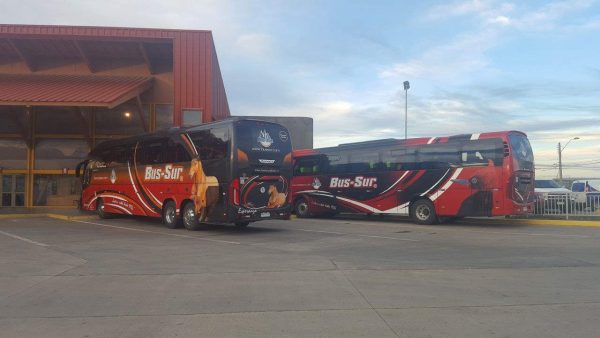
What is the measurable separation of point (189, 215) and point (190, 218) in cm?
11

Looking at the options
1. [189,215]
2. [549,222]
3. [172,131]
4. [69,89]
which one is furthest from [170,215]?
[549,222]

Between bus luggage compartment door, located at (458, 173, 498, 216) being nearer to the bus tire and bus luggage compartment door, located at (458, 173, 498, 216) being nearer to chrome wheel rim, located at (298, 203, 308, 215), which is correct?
chrome wheel rim, located at (298, 203, 308, 215)

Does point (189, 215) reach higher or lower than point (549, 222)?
higher

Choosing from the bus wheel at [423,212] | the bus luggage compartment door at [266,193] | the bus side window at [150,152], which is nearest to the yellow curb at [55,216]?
the bus side window at [150,152]

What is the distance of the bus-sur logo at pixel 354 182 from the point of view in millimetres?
20655

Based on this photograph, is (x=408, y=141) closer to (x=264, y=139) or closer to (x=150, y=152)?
(x=264, y=139)

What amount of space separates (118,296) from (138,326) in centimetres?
159

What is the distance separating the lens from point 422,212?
18969mm

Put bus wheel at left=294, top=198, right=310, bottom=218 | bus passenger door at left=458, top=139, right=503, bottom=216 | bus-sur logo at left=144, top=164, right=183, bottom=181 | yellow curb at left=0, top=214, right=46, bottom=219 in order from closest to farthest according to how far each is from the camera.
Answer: bus-sur logo at left=144, top=164, right=183, bottom=181
bus passenger door at left=458, top=139, right=503, bottom=216
yellow curb at left=0, top=214, right=46, bottom=219
bus wheel at left=294, top=198, right=310, bottom=218

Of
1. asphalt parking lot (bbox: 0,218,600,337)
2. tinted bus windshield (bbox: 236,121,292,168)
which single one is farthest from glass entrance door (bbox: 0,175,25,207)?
tinted bus windshield (bbox: 236,121,292,168)

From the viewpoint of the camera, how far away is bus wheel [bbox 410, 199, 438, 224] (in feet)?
60.8

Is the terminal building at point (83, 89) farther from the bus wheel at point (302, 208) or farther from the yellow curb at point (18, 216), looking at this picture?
the bus wheel at point (302, 208)

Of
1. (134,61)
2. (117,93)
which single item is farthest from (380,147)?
(134,61)

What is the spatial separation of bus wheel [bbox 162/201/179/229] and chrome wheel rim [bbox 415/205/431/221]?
29.4 ft
